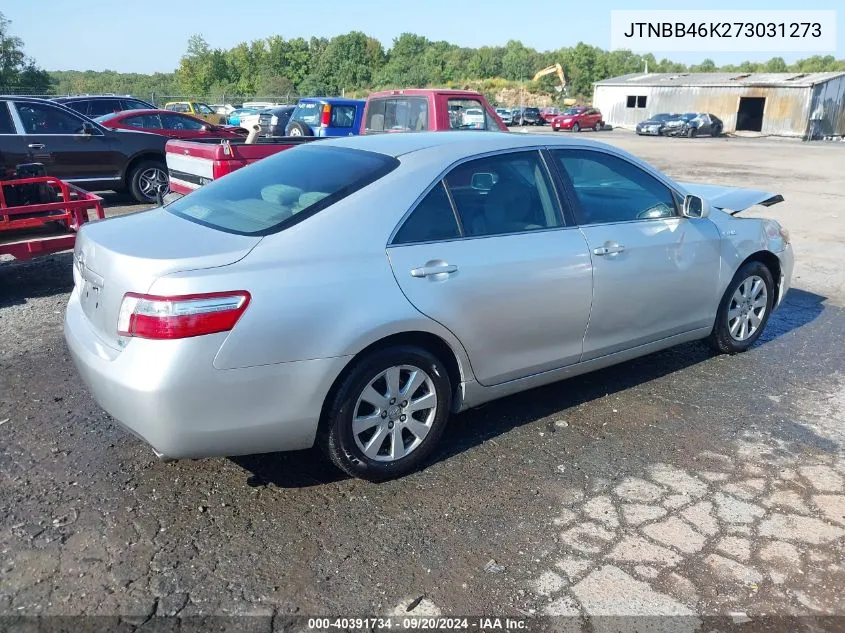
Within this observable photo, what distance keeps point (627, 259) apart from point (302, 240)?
2017mm

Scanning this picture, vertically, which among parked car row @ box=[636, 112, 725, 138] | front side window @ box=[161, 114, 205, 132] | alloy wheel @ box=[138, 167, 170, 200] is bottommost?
parked car row @ box=[636, 112, 725, 138]

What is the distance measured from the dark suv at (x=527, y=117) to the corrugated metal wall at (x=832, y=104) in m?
16.5

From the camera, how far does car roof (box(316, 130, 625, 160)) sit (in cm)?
381

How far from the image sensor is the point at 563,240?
12.9 ft

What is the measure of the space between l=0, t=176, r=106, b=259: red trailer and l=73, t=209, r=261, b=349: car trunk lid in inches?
120

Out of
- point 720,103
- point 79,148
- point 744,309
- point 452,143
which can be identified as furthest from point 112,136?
point 720,103

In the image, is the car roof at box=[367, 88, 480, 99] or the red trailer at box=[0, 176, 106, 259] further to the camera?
the car roof at box=[367, 88, 480, 99]

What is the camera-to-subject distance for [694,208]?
4527 millimetres

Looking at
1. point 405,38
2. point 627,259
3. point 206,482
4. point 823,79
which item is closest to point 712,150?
point 823,79

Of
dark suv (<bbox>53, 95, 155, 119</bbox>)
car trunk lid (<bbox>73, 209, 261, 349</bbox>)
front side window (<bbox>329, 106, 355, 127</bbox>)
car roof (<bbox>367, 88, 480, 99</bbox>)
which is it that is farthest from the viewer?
dark suv (<bbox>53, 95, 155, 119</bbox>)

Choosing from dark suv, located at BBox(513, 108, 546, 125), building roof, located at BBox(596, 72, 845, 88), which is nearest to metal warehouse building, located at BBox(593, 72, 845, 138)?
building roof, located at BBox(596, 72, 845, 88)

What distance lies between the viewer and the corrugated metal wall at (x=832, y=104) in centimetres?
4331

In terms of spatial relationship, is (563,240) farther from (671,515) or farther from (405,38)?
(405,38)

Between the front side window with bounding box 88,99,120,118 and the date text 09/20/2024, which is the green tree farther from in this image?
the date text 09/20/2024
